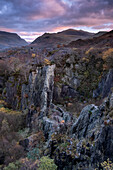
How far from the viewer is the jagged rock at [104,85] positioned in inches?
1239

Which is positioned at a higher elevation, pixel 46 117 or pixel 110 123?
pixel 110 123

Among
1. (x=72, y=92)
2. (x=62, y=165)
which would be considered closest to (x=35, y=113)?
(x=72, y=92)

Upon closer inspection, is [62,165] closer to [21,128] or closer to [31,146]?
[31,146]

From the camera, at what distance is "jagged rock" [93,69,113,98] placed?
1239 inches

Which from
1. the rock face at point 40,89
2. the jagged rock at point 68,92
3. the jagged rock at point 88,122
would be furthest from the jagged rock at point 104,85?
the jagged rock at point 88,122

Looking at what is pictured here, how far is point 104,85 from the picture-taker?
3394 centimetres

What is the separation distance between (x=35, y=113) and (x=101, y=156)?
81.9 feet

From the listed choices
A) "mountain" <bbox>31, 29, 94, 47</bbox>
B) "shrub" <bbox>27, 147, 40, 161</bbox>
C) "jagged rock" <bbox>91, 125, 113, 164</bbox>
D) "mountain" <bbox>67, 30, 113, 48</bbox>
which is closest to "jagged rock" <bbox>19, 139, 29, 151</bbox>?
"shrub" <bbox>27, 147, 40, 161</bbox>

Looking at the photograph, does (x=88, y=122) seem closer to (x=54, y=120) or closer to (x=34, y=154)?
(x=34, y=154)

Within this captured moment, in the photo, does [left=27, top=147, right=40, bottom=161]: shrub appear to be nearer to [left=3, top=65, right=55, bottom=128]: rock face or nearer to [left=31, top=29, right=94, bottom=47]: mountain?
[left=3, top=65, right=55, bottom=128]: rock face

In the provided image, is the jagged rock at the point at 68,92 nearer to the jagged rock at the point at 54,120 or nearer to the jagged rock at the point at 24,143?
the jagged rock at the point at 54,120

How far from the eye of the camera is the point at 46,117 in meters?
32.4

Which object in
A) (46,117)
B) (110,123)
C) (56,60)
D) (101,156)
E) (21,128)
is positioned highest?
(56,60)

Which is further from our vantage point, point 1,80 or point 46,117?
point 1,80
